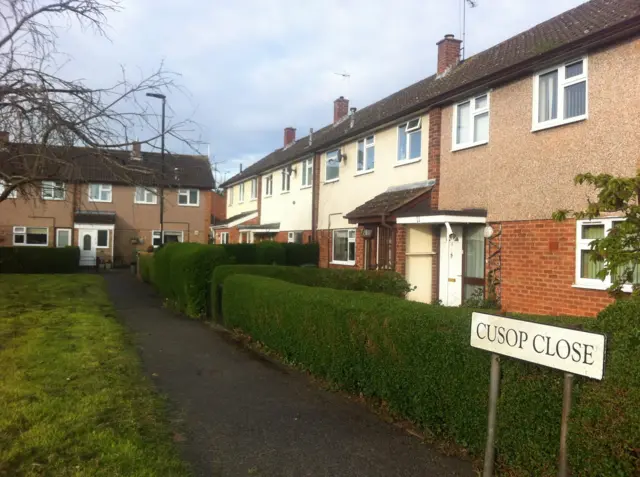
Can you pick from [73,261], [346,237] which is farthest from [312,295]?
[73,261]

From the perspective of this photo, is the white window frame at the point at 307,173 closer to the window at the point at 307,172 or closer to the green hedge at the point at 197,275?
the window at the point at 307,172

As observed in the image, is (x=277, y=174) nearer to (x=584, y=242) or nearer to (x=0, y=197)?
(x=0, y=197)

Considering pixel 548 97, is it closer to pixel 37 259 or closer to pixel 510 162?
pixel 510 162

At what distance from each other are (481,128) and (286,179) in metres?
13.4

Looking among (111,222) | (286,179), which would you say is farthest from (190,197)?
(286,179)

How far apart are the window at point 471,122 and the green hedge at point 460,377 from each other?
5.72m

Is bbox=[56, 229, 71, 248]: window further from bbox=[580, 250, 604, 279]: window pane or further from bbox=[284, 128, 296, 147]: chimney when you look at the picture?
bbox=[580, 250, 604, 279]: window pane

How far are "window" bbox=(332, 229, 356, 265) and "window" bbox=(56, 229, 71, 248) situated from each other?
22043 millimetres

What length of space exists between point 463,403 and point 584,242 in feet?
18.1

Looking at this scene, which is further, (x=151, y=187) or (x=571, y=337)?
(x=151, y=187)

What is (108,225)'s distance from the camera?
112 feet

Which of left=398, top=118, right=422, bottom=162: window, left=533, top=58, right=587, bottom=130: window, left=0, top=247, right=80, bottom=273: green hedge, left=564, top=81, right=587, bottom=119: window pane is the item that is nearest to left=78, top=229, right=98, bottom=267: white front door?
left=0, top=247, right=80, bottom=273: green hedge

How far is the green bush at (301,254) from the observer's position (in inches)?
792

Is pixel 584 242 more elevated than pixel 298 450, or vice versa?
pixel 584 242
